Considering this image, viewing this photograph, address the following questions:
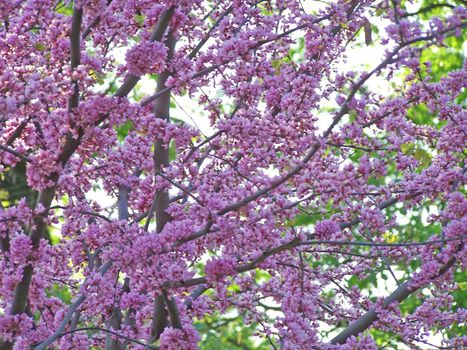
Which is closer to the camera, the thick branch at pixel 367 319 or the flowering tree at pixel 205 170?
the flowering tree at pixel 205 170

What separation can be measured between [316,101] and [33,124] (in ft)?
8.85

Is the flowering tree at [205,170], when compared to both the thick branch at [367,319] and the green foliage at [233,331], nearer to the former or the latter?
the thick branch at [367,319]

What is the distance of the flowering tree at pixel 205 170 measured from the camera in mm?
6016

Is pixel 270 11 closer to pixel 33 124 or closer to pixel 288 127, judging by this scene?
pixel 288 127

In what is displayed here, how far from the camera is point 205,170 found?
25.4ft

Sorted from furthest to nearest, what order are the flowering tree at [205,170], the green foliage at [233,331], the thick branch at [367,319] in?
1. the green foliage at [233,331]
2. the thick branch at [367,319]
3. the flowering tree at [205,170]

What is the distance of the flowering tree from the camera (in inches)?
237

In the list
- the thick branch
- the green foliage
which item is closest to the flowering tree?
the thick branch

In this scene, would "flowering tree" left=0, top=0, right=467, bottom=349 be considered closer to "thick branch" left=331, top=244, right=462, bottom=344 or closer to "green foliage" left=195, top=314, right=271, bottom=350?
"thick branch" left=331, top=244, right=462, bottom=344

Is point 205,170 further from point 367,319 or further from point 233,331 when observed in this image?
point 233,331

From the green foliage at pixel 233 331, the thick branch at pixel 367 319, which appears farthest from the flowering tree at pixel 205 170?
the green foliage at pixel 233 331

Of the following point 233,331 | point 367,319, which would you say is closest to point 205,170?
point 367,319

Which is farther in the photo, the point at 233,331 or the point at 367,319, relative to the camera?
the point at 233,331

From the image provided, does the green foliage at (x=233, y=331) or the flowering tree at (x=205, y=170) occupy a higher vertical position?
the green foliage at (x=233, y=331)
